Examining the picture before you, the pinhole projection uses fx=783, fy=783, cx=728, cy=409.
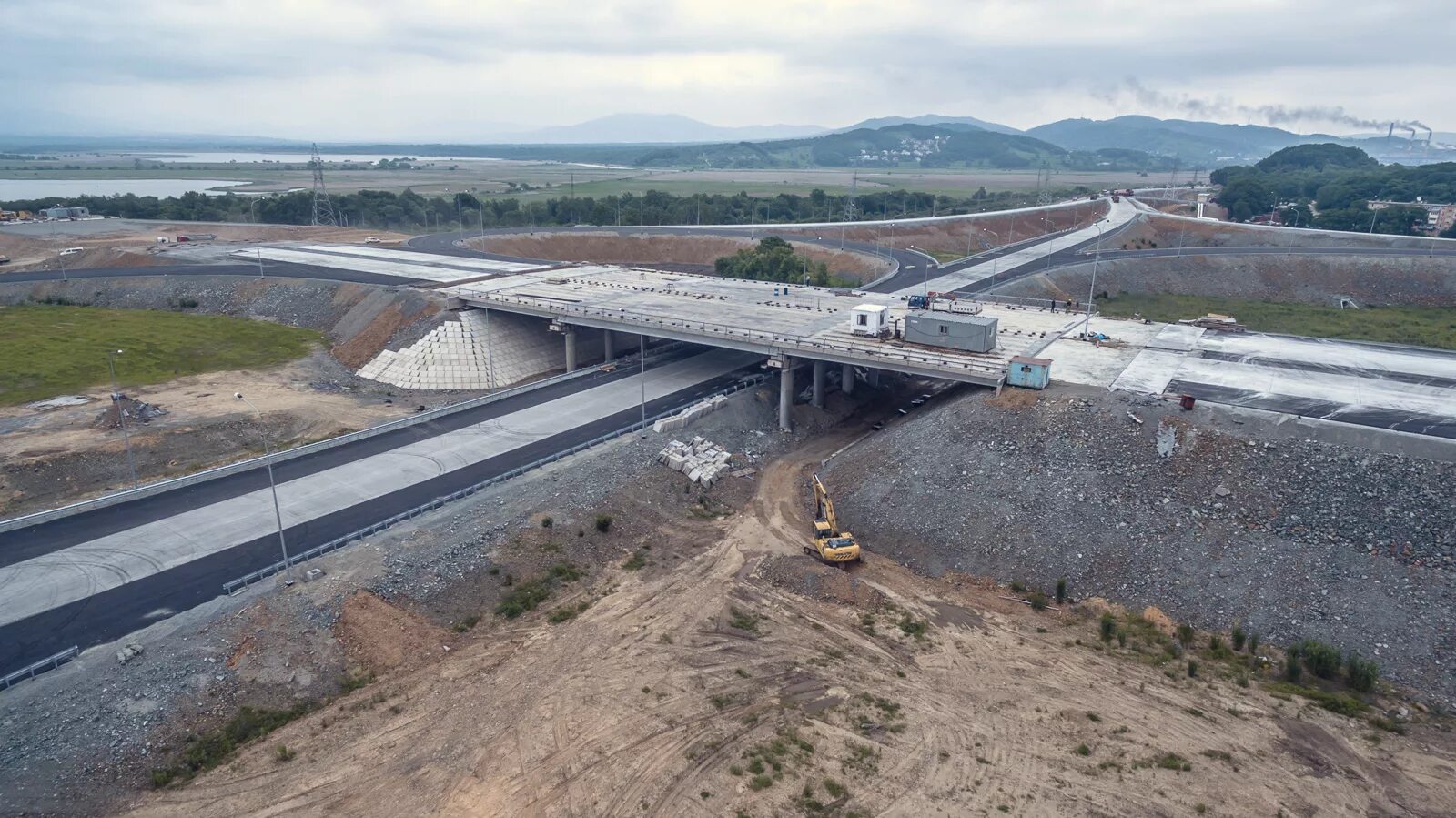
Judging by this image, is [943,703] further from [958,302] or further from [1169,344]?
[958,302]

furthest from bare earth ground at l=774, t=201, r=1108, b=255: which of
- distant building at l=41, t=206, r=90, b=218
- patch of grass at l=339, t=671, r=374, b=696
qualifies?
distant building at l=41, t=206, r=90, b=218

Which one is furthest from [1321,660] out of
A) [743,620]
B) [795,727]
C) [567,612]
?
[567,612]

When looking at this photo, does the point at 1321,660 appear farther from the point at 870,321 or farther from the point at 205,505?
the point at 205,505

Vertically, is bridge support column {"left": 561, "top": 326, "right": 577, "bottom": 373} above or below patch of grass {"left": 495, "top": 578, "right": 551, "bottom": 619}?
above

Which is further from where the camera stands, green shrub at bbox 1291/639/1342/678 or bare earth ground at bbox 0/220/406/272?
bare earth ground at bbox 0/220/406/272

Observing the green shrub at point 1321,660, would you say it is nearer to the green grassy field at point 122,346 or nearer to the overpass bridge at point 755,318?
the overpass bridge at point 755,318

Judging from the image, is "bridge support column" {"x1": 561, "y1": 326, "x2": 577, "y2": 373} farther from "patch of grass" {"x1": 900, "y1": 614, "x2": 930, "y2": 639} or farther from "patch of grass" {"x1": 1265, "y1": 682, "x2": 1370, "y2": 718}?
"patch of grass" {"x1": 1265, "y1": 682, "x2": 1370, "y2": 718}
